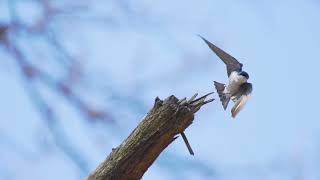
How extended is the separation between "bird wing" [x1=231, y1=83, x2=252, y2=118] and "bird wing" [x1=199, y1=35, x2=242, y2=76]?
162 mm

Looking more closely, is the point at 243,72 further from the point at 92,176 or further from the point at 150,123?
the point at 92,176

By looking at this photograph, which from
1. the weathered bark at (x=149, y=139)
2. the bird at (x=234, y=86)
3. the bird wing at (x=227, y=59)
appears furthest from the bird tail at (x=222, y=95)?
the weathered bark at (x=149, y=139)

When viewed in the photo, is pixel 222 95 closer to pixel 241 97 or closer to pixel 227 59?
pixel 241 97

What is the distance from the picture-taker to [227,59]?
2879mm

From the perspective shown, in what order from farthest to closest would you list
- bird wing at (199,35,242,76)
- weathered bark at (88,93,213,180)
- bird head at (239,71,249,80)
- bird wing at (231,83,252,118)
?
bird wing at (199,35,242,76)
bird head at (239,71,249,80)
bird wing at (231,83,252,118)
weathered bark at (88,93,213,180)

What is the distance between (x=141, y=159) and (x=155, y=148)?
0.10 meters

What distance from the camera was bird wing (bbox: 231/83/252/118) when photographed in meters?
2.56

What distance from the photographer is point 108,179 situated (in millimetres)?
2357

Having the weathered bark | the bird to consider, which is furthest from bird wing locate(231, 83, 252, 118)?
the weathered bark

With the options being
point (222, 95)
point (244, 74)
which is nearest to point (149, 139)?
point (222, 95)

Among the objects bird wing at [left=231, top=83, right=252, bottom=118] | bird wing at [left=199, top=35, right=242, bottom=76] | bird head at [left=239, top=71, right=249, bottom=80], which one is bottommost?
bird wing at [left=231, top=83, right=252, bottom=118]

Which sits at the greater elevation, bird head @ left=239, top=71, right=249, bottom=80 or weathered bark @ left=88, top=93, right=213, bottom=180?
bird head @ left=239, top=71, right=249, bottom=80

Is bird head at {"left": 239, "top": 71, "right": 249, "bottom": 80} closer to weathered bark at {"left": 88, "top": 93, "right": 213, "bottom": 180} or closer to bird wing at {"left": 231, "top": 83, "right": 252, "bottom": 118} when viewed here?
bird wing at {"left": 231, "top": 83, "right": 252, "bottom": 118}

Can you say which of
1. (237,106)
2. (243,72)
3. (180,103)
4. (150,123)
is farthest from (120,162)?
(243,72)
